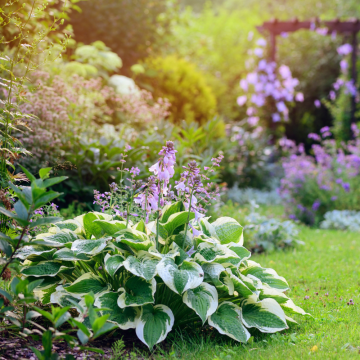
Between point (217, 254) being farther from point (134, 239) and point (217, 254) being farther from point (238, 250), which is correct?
point (134, 239)

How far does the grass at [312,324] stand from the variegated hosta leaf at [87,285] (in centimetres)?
49

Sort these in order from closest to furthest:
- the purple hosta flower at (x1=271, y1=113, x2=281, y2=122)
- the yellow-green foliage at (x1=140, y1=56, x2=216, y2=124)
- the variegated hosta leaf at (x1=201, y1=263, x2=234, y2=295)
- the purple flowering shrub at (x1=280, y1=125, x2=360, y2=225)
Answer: the variegated hosta leaf at (x1=201, y1=263, x2=234, y2=295)
the purple flowering shrub at (x1=280, y1=125, x2=360, y2=225)
the yellow-green foliage at (x1=140, y1=56, x2=216, y2=124)
the purple hosta flower at (x1=271, y1=113, x2=281, y2=122)

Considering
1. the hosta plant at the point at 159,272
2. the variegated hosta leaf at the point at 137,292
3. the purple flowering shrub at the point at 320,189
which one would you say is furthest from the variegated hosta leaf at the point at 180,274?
the purple flowering shrub at the point at 320,189

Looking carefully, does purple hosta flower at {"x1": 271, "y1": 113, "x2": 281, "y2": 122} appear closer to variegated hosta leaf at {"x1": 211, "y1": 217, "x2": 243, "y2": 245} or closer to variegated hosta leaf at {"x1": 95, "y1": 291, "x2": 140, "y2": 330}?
variegated hosta leaf at {"x1": 211, "y1": 217, "x2": 243, "y2": 245}

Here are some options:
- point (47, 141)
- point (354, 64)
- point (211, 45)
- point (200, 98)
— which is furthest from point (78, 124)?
point (211, 45)

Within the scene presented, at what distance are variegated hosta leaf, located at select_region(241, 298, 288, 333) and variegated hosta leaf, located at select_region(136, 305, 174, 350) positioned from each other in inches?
17.5

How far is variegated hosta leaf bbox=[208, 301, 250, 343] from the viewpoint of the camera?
7.02ft

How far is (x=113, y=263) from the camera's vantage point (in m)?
2.10

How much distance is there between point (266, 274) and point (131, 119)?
143 inches

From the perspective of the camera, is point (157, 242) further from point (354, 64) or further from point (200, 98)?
point (354, 64)

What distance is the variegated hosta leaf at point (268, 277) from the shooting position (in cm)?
257

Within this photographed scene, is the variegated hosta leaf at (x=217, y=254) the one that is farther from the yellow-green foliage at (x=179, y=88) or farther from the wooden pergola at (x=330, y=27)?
the wooden pergola at (x=330, y=27)

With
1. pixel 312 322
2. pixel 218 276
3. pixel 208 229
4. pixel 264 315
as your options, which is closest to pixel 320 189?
pixel 312 322

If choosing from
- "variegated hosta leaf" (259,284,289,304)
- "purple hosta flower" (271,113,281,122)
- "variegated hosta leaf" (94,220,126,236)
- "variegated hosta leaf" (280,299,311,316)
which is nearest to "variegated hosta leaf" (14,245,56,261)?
"variegated hosta leaf" (94,220,126,236)
